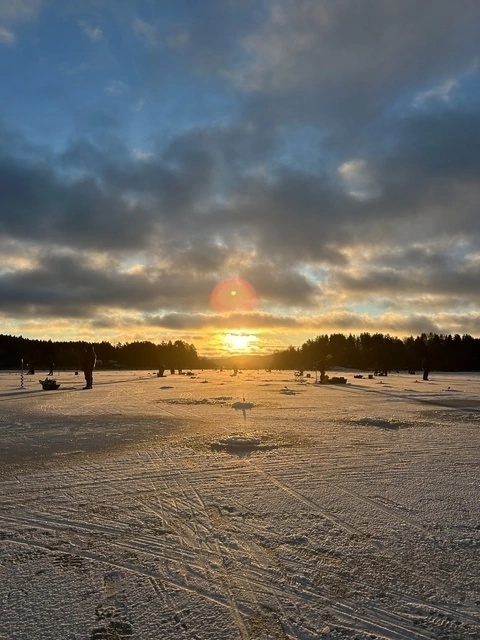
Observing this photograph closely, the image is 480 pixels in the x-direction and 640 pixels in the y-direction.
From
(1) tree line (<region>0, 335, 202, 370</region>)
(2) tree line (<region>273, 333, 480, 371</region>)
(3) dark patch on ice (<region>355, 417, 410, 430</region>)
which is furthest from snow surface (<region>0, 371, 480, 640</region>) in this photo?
(1) tree line (<region>0, 335, 202, 370</region>)

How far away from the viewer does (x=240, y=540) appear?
15.4 ft

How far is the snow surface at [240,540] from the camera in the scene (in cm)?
336

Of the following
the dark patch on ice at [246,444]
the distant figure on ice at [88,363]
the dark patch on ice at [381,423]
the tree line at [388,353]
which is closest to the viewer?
the dark patch on ice at [246,444]

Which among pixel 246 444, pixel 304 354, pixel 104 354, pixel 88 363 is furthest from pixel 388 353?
pixel 246 444

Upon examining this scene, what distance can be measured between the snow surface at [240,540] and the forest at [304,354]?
9857 centimetres

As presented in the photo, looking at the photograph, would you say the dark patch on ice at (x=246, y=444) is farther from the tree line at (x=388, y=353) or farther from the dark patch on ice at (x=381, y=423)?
the tree line at (x=388, y=353)

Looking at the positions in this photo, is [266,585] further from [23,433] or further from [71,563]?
[23,433]

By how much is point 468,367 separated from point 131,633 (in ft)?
424

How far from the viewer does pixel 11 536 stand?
4824 mm

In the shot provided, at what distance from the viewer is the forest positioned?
118 metres

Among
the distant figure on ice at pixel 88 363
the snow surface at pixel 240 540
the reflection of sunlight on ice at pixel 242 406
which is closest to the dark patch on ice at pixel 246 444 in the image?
the snow surface at pixel 240 540

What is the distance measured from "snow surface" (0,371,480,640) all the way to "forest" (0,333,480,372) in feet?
323

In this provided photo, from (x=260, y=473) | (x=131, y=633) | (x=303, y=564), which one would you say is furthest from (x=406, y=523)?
(x=131, y=633)

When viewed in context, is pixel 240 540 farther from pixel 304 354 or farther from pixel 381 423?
pixel 304 354
